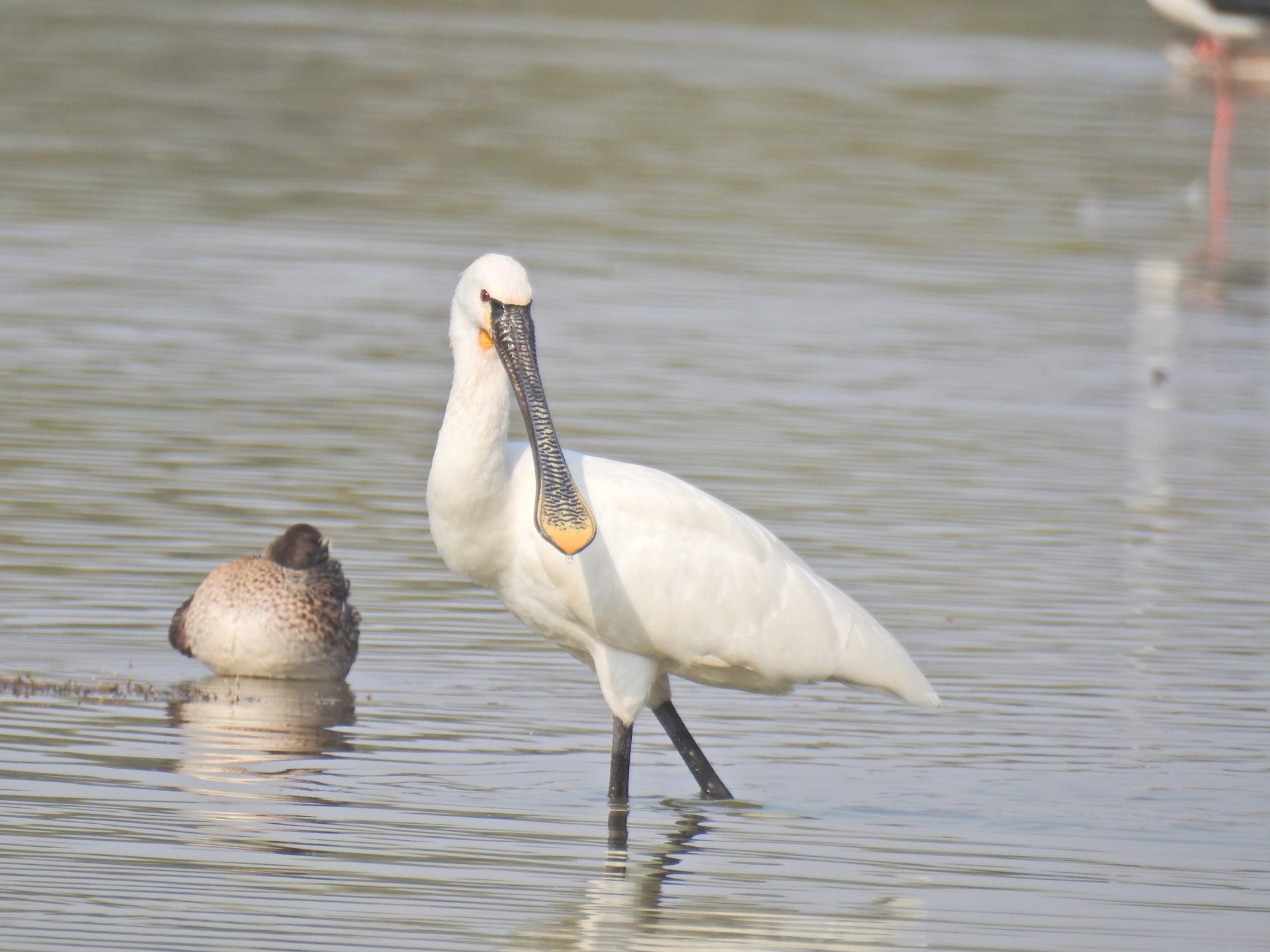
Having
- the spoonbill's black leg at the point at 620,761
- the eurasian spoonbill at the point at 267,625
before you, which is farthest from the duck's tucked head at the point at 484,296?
the eurasian spoonbill at the point at 267,625

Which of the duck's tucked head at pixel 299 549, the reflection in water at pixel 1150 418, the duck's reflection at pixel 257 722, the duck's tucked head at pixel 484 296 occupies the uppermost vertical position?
the duck's tucked head at pixel 484 296

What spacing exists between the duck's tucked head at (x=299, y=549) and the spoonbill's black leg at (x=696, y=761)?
1.94m

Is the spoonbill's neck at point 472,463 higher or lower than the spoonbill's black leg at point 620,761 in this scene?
higher

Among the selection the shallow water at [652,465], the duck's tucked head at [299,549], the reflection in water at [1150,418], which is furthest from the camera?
the reflection in water at [1150,418]

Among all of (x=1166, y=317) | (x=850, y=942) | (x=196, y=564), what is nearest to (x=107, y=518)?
(x=196, y=564)

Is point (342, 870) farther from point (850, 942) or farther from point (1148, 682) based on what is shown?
point (1148, 682)

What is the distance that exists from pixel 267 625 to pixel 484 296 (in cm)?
198

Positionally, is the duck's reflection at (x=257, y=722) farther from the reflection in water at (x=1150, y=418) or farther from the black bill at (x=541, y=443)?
the reflection in water at (x=1150, y=418)

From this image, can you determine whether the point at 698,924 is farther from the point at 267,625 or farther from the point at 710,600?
the point at 267,625

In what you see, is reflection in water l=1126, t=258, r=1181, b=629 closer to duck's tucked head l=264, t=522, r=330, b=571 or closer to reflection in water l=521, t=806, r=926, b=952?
duck's tucked head l=264, t=522, r=330, b=571

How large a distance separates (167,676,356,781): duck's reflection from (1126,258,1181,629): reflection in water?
3427 millimetres

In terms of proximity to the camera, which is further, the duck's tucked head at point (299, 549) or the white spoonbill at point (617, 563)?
the duck's tucked head at point (299, 549)

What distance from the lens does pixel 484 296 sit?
7.60 meters

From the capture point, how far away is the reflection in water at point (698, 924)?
6.55 metres
